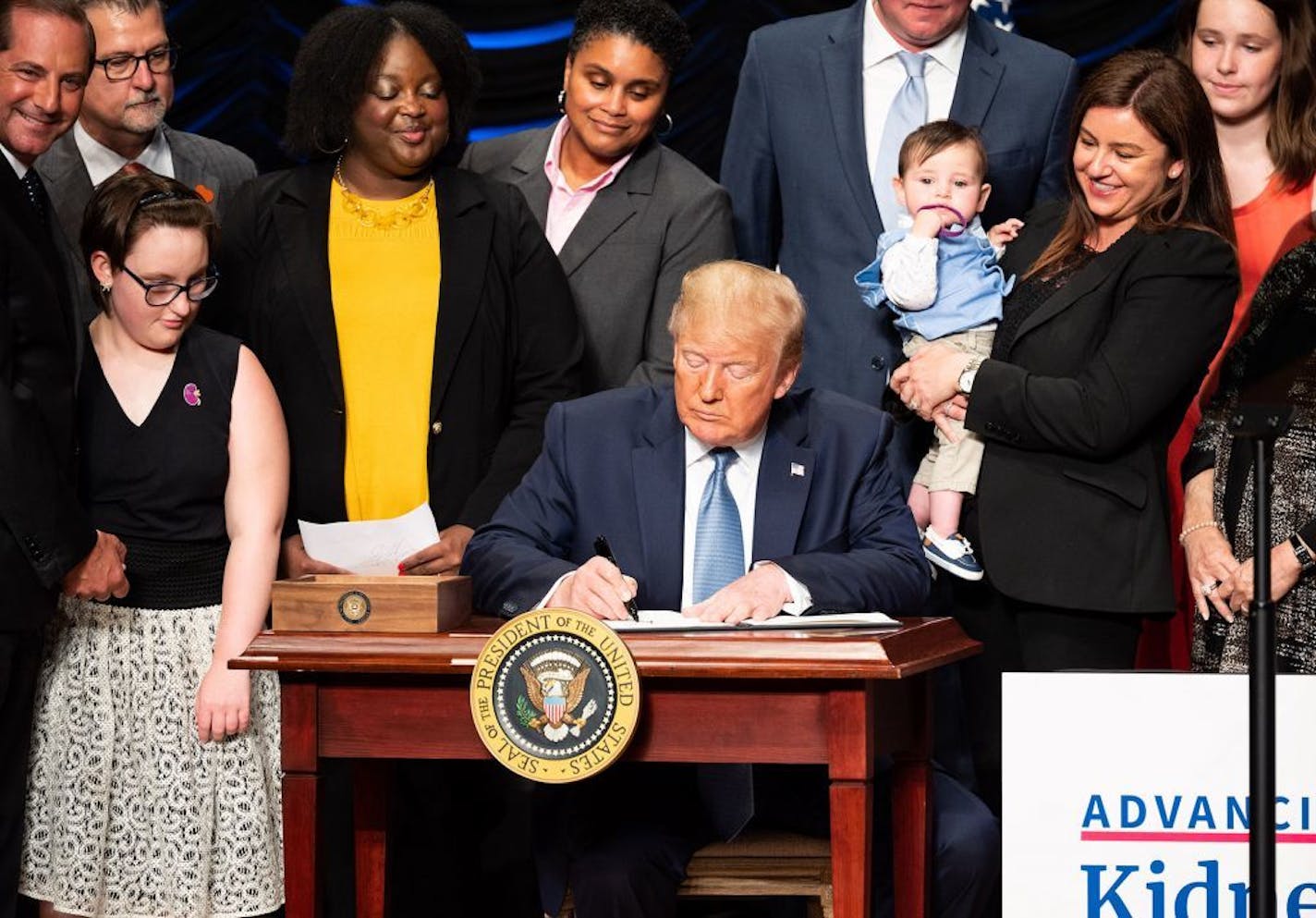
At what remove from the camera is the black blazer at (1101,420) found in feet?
12.3

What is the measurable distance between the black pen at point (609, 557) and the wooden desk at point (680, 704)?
6.5 inches

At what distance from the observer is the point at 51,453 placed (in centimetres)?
351

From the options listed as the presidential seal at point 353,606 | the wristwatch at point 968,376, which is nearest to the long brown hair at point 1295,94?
the wristwatch at point 968,376

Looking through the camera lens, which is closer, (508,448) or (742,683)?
(742,683)

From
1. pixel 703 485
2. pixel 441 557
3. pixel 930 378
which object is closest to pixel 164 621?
pixel 441 557

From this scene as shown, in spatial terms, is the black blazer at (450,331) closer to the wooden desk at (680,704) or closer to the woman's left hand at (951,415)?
the woman's left hand at (951,415)

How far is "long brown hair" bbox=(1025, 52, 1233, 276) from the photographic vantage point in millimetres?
3783

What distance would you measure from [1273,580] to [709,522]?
107cm

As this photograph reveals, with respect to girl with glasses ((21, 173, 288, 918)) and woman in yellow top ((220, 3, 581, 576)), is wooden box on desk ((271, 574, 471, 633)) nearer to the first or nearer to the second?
girl with glasses ((21, 173, 288, 918))

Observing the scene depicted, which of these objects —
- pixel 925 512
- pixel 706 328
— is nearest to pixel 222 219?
pixel 706 328

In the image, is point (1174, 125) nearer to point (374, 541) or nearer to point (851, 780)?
point (851, 780)

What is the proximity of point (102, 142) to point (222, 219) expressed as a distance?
1.06 feet

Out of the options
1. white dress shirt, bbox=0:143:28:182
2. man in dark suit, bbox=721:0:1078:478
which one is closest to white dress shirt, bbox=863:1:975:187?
man in dark suit, bbox=721:0:1078:478

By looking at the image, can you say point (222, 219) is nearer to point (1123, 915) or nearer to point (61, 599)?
point (61, 599)
